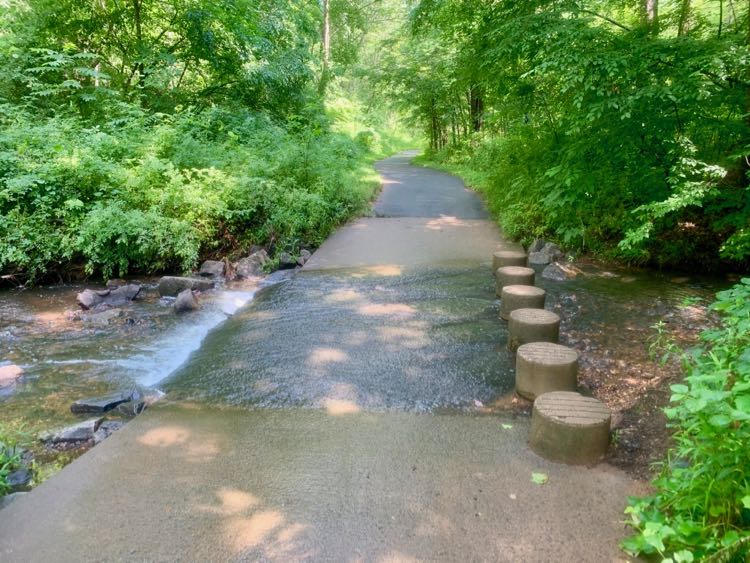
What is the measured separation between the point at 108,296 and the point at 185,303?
4.75 feet

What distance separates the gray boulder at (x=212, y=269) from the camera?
27.9ft

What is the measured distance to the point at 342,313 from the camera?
603cm

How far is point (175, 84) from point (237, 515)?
14096 millimetres

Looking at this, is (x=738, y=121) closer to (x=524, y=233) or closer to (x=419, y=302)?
(x=524, y=233)

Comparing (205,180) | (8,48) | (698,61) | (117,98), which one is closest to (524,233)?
(698,61)

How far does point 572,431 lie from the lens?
305 centimetres

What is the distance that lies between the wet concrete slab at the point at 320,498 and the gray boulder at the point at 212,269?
16.5 ft

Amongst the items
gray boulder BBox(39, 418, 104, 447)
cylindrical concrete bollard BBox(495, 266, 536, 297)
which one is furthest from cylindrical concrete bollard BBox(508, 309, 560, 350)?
gray boulder BBox(39, 418, 104, 447)

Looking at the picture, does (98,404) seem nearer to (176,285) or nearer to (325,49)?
(176,285)

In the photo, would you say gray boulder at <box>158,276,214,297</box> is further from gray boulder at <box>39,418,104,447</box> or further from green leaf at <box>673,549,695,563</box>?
green leaf at <box>673,549,695,563</box>

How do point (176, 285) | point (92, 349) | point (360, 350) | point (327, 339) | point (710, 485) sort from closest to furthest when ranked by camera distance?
point (710, 485) → point (360, 350) → point (327, 339) → point (92, 349) → point (176, 285)

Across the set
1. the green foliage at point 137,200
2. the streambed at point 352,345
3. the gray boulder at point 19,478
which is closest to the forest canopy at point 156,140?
the green foliage at point 137,200

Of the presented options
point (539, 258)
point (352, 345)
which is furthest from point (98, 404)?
point (539, 258)

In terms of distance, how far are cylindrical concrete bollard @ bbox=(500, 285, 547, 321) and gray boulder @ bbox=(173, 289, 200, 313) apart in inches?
175
